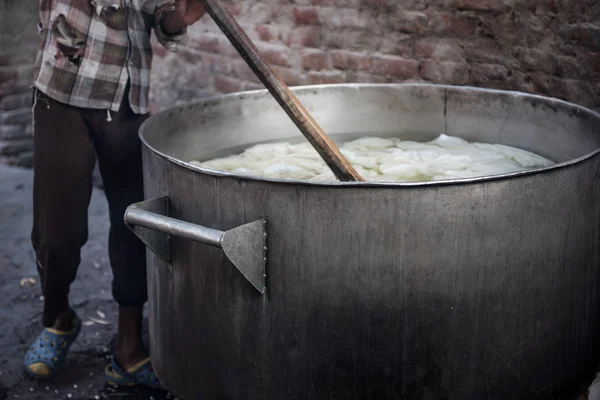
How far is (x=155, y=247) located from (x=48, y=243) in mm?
893

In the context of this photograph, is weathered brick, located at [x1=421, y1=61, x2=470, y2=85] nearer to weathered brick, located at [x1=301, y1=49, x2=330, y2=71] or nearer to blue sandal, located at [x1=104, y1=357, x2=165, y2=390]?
weathered brick, located at [x1=301, y1=49, x2=330, y2=71]

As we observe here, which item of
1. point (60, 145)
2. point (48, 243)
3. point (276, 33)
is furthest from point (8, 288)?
point (276, 33)

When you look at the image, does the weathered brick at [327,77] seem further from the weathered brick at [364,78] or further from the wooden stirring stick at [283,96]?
the wooden stirring stick at [283,96]

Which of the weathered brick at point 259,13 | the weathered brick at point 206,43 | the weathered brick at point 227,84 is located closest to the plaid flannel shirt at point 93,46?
the weathered brick at point 259,13

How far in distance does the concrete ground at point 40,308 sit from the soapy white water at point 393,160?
2.33 feet

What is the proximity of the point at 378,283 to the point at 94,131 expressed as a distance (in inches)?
51.4

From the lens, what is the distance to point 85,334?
121 inches

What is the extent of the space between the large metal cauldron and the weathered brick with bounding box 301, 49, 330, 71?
1.78m

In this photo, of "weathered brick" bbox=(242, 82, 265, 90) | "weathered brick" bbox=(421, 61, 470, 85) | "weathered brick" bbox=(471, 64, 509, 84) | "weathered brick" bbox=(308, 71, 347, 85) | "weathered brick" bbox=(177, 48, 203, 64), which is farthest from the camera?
"weathered brick" bbox=(177, 48, 203, 64)

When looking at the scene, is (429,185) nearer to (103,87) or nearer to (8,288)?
(103,87)

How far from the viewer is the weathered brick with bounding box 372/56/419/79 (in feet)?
10.1

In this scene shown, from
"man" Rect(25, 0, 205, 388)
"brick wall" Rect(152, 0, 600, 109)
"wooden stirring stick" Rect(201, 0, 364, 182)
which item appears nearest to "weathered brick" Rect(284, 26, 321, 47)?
"brick wall" Rect(152, 0, 600, 109)

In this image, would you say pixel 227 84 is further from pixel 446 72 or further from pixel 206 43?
pixel 446 72

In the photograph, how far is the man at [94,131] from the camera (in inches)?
92.3
